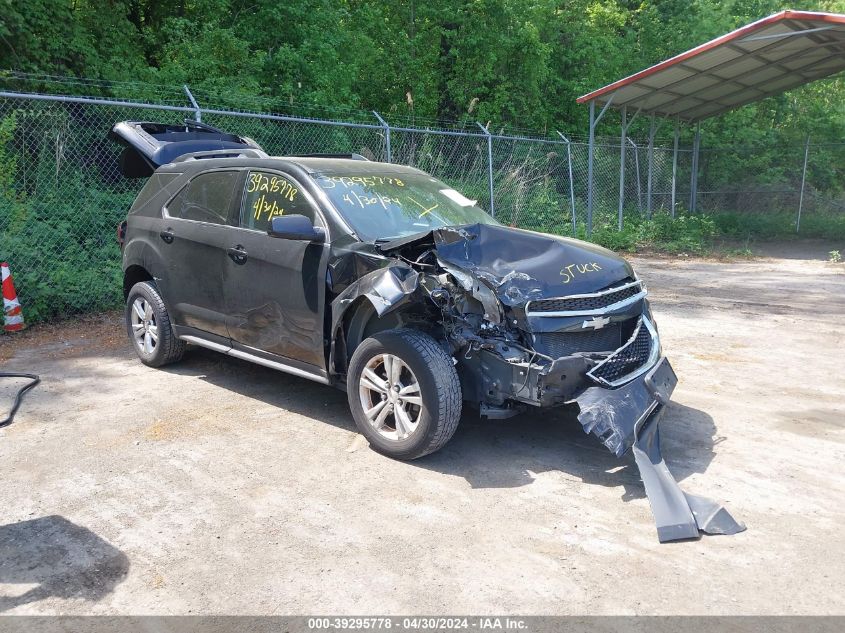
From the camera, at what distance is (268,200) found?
18.0ft

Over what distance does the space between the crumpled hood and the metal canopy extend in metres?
11.1

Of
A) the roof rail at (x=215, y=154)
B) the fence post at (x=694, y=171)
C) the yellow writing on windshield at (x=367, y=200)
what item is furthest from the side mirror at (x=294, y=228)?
the fence post at (x=694, y=171)

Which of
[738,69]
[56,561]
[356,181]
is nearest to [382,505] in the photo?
[56,561]

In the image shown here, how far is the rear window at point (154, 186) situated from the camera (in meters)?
6.46

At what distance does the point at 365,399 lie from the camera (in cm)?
465

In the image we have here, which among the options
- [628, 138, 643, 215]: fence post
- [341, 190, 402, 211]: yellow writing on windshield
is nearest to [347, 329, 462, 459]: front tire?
[341, 190, 402, 211]: yellow writing on windshield

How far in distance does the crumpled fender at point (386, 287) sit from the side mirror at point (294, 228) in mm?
493

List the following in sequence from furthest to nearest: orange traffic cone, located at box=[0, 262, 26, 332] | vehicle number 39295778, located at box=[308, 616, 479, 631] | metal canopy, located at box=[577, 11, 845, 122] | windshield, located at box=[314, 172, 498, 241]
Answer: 1. metal canopy, located at box=[577, 11, 845, 122]
2. orange traffic cone, located at box=[0, 262, 26, 332]
3. windshield, located at box=[314, 172, 498, 241]
4. vehicle number 39295778, located at box=[308, 616, 479, 631]

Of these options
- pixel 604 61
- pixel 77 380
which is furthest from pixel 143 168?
pixel 604 61

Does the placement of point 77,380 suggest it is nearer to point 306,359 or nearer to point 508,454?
point 306,359

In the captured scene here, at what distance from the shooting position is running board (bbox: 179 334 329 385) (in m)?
5.09

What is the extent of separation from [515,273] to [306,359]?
1.66 meters

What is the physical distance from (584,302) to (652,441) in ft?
3.04

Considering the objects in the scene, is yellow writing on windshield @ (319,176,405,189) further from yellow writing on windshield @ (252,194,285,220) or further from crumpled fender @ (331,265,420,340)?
crumpled fender @ (331,265,420,340)
